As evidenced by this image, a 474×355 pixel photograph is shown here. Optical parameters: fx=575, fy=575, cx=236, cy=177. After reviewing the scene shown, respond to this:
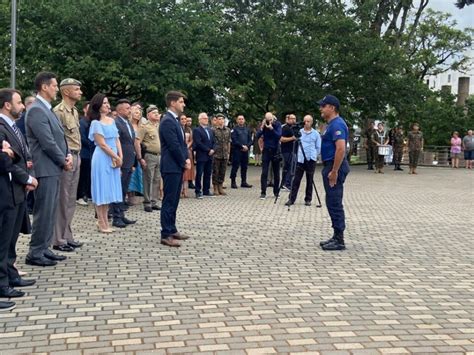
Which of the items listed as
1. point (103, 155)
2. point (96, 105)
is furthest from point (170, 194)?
point (96, 105)

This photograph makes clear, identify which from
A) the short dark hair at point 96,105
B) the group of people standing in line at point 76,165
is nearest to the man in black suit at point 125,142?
the group of people standing in line at point 76,165

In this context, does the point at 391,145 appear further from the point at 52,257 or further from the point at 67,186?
the point at 52,257

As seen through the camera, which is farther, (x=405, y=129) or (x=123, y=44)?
(x=405, y=129)

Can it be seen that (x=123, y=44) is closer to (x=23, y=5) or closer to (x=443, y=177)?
(x=23, y=5)

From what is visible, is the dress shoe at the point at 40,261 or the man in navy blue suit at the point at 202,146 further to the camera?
the man in navy blue suit at the point at 202,146

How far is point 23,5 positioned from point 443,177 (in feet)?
55.0

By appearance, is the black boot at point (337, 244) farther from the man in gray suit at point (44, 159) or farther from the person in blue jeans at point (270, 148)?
the person in blue jeans at point (270, 148)

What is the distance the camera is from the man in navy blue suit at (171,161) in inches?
296

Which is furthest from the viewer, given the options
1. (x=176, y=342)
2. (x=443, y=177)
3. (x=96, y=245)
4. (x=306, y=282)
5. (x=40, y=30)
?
(x=443, y=177)

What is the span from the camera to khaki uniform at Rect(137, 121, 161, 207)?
36.1 ft

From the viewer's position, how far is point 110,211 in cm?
1002

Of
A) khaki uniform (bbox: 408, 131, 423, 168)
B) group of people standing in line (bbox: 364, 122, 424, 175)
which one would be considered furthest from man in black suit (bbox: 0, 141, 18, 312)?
khaki uniform (bbox: 408, 131, 423, 168)

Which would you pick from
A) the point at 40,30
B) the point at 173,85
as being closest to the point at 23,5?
the point at 40,30

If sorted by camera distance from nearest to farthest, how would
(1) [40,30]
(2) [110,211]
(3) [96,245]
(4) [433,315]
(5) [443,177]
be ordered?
(4) [433,315], (3) [96,245], (2) [110,211], (1) [40,30], (5) [443,177]
